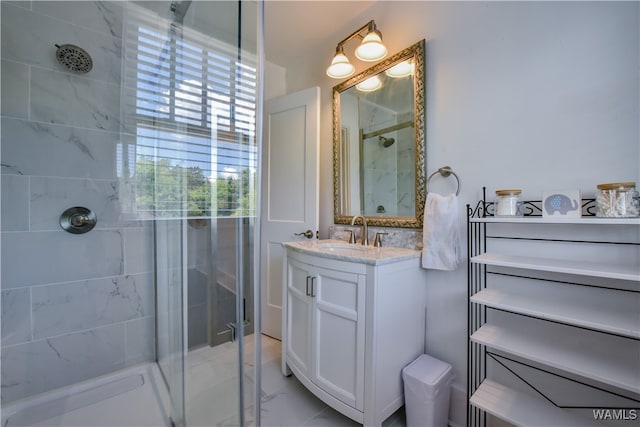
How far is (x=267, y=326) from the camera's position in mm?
2305

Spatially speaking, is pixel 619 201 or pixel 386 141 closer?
pixel 619 201

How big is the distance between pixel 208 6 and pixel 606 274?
190 cm

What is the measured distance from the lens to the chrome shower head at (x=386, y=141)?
1661mm

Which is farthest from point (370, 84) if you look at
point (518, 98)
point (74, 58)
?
point (74, 58)

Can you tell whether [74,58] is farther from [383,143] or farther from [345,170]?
[383,143]

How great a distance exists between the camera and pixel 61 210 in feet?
4.88

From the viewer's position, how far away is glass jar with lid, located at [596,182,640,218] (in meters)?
0.85

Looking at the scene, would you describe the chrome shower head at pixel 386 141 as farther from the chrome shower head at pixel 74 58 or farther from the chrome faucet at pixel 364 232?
the chrome shower head at pixel 74 58

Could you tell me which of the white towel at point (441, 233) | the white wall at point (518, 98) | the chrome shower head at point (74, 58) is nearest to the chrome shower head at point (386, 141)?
the white wall at point (518, 98)

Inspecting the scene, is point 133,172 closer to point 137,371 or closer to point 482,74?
point 137,371

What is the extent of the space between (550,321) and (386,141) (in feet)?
4.02

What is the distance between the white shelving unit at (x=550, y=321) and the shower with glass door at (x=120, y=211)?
3.60 feet

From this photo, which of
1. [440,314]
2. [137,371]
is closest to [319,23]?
[440,314]

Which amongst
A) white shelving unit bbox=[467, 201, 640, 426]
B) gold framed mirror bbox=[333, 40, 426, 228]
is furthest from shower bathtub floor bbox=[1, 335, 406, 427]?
gold framed mirror bbox=[333, 40, 426, 228]
